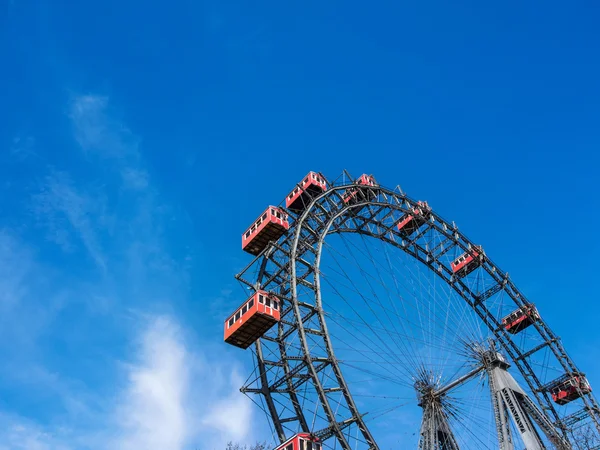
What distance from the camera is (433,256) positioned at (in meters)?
43.3

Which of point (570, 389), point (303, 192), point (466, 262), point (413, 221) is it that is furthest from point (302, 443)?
point (570, 389)

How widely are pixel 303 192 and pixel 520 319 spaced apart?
67.5 feet

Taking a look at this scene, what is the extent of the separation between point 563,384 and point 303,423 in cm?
2332

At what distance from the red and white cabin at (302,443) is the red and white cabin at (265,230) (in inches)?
458

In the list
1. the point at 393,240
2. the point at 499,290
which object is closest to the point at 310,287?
the point at 393,240

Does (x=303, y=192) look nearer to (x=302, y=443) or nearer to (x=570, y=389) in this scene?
(x=302, y=443)

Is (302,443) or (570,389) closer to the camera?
(302,443)

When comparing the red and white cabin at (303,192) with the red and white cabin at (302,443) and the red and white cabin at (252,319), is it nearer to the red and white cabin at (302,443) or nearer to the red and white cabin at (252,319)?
the red and white cabin at (252,319)

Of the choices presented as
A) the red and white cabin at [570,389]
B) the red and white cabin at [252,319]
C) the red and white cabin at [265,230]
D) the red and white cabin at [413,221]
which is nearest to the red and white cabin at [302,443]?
the red and white cabin at [252,319]

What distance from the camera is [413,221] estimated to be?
41938 mm

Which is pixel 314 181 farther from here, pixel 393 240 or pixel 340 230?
pixel 393 240

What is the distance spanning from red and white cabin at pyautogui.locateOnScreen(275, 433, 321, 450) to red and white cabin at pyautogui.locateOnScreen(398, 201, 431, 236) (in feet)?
63.3

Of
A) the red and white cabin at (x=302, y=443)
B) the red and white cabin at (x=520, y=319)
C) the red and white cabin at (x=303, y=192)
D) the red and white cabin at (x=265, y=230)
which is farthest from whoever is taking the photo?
the red and white cabin at (x=520, y=319)

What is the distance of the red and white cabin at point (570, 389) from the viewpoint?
41625mm
